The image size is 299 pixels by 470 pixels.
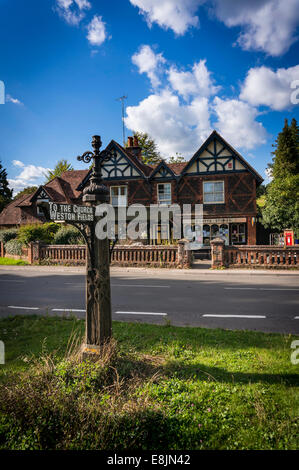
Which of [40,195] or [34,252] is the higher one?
[40,195]

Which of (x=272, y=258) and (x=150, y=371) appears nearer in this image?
(x=150, y=371)

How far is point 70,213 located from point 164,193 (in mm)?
22602

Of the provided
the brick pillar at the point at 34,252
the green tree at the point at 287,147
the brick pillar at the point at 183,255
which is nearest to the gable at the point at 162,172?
the brick pillar at the point at 183,255

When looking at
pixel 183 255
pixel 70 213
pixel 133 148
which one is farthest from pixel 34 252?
pixel 70 213

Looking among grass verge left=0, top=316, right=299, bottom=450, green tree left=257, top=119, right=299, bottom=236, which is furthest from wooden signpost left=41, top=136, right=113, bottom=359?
green tree left=257, top=119, right=299, bottom=236

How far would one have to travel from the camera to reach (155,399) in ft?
10.00

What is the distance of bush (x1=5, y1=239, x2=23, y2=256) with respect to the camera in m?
21.9

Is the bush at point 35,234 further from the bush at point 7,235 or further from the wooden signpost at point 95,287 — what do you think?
the wooden signpost at point 95,287

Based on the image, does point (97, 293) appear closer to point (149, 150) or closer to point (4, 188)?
point (149, 150)

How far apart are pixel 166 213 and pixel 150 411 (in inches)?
903

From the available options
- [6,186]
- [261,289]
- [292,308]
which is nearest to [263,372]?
[292,308]

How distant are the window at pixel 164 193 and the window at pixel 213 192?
327 cm

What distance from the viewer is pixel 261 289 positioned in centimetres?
989
